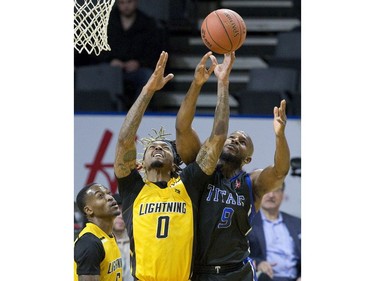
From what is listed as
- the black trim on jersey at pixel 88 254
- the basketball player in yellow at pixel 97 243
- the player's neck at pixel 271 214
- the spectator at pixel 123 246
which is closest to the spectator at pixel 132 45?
the spectator at pixel 123 246

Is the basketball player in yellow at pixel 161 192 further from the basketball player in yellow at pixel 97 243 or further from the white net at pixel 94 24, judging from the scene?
the white net at pixel 94 24

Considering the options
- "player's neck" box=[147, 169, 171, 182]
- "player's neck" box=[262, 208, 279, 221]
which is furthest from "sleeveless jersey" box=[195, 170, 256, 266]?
"player's neck" box=[262, 208, 279, 221]

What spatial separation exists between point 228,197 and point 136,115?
710 mm

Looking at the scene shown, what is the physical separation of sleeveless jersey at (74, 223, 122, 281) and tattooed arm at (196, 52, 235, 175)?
729 mm

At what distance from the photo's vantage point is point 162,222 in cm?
527

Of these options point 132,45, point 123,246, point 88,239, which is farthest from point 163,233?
point 132,45

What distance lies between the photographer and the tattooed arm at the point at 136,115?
16.8ft

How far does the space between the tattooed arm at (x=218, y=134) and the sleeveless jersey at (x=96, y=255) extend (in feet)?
2.39
